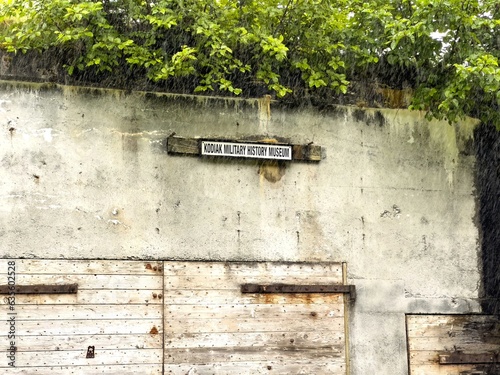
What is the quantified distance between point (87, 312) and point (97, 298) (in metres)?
0.16

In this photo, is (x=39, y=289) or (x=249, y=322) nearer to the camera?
(x=39, y=289)

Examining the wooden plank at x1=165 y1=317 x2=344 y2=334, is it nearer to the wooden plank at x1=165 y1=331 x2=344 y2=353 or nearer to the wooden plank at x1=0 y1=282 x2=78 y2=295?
the wooden plank at x1=165 y1=331 x2=344 y2=353

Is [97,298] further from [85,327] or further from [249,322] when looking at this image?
[249,322]

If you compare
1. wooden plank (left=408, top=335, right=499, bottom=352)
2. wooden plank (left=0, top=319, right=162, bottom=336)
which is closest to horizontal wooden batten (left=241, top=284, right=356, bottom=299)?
wooden plank (left=408, top=335, right=499, bottom=352)

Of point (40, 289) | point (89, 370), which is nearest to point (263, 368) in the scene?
point (89, 370)

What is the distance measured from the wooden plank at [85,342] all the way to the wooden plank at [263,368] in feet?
1.04

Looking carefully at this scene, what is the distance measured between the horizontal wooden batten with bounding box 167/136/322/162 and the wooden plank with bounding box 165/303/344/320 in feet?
5.15

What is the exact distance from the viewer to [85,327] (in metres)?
7.46

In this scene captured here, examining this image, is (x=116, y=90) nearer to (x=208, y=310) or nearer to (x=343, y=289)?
(x=208, y=310)

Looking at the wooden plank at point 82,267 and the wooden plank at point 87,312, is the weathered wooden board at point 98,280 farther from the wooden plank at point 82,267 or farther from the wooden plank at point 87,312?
the wooden plank at point 87,312

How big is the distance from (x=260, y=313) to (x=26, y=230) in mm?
2493

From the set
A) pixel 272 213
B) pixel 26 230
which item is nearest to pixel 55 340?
pixel 26 230

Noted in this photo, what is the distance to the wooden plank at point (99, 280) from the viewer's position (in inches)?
291

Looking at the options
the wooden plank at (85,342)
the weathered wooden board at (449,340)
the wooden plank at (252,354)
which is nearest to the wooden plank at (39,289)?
the wooden plank at (85,342)
